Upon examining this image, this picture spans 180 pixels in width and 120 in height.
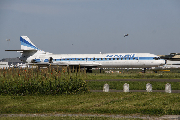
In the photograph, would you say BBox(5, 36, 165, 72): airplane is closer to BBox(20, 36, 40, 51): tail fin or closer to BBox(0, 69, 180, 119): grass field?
BBox(20, 36, 40, 51): tail fin

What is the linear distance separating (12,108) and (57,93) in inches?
216

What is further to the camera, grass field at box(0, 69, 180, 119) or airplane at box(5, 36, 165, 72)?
airplane at box(5, 36, 165, 72)

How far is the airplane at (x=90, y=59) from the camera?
50062mm

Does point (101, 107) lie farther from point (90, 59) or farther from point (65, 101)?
point (90, 59)

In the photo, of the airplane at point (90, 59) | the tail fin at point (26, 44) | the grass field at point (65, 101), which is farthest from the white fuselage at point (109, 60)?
the grass field at point (65, 101)

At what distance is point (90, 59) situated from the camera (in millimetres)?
53688

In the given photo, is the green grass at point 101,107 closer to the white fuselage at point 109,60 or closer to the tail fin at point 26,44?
the white fuselage at point 109,60

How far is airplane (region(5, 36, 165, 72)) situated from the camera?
1971 inches

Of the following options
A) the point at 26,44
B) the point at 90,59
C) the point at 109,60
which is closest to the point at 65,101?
the point at 109,60

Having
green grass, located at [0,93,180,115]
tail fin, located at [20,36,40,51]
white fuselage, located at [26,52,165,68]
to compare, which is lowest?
green grass, located at [0,93,180,115]

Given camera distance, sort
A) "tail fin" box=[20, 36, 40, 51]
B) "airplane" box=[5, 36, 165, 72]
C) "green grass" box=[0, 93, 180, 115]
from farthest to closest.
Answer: "tail fin" box=[20, 36, 40, 51], "airplane" box=[5, 36, 165, 72], "green grass" box=[0, 93, 180, 115]

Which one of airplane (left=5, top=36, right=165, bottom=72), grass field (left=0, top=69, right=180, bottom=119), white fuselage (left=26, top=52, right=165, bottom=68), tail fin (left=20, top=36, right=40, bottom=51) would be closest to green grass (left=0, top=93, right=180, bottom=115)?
grass field (left=0, top=69, right=180, bottom=119)

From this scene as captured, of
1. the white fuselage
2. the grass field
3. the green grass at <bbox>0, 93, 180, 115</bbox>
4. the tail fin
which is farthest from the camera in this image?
the tail fin

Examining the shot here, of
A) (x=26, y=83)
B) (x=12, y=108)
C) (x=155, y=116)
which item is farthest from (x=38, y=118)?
(x=26, y=83)
